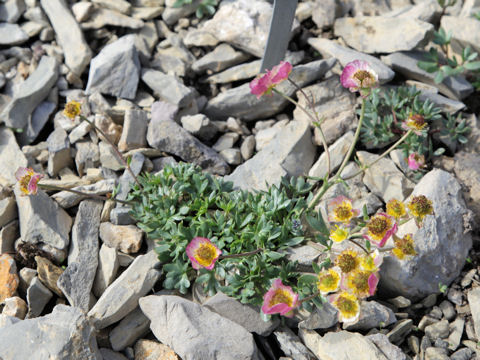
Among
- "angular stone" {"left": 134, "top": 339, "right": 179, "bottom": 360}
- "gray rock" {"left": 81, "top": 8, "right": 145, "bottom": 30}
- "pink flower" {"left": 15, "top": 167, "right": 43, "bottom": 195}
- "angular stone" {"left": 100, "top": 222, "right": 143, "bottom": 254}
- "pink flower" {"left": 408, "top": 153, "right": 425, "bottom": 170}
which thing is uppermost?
"gray rock" {"left": 81, "top": 8, "right": 145, "bottom": 30}

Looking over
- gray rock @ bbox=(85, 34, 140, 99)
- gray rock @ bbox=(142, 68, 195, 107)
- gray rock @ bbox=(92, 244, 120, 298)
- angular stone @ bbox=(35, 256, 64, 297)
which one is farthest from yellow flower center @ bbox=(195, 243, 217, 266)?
gray rock @ bbox=(85, 34, 140, 99)

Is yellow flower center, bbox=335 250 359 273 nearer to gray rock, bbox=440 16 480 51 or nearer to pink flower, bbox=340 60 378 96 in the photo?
pink flower, bbox=340 60 378 96

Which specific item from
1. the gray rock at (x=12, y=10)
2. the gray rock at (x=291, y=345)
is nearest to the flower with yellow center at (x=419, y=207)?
the gray rock at (x=291, y=345)

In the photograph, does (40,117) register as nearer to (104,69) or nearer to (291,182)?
(104,69)

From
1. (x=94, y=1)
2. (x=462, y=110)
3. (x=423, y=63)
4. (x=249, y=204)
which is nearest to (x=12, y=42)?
(x=94, y=1)

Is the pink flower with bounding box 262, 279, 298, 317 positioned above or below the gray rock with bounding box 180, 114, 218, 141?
below

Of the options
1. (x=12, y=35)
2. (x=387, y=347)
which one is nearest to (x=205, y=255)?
(x=387, y=347)

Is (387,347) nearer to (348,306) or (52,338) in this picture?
(348,306)
